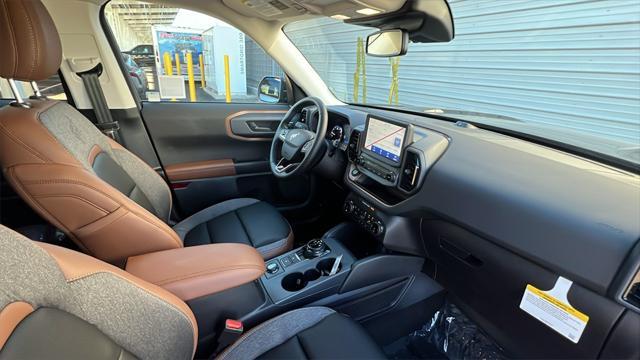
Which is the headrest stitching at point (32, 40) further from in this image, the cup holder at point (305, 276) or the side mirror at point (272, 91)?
the side mirror at point (272, 91)

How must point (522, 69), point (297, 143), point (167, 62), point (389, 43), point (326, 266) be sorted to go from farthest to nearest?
point (167, 62) → point (522, 69) → point (297, 143) → point (389, 43) → point (326, 266)

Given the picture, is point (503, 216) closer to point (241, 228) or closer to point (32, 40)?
point (241, 228)

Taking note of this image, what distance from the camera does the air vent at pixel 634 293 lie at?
68 centimetres

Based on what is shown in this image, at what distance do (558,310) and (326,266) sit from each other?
85cm

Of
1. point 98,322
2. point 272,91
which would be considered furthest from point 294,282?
point 272,91

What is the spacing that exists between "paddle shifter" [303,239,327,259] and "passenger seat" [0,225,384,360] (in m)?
0.46

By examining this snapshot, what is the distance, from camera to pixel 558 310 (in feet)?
2.76

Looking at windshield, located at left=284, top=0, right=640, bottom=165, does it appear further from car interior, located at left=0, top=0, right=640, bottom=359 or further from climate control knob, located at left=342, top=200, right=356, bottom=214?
climate control knob, located at left=342, top=200, right=356, bottom=214

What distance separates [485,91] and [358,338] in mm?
2129

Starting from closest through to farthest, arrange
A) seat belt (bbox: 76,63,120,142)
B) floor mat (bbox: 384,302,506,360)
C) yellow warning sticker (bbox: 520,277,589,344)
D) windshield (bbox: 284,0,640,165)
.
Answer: yellow warning sticker (bbox: 520,277,589,344)
floor mat (bbox: 384,302,506,360)
windshield (bbox: 284,0,640,165)
seat belt (bbox: 76,63,120,142)

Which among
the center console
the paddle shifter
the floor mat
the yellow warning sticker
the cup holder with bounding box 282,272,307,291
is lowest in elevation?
the floor mat

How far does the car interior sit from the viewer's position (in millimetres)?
738

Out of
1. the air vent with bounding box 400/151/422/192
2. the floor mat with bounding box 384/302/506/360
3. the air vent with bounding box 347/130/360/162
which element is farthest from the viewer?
the air vent with bounding box 347/130/360/162

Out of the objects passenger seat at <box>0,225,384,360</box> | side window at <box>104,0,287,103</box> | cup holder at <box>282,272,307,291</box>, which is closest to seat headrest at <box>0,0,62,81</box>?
passenger seat at <box>0,225,384,360</box>
